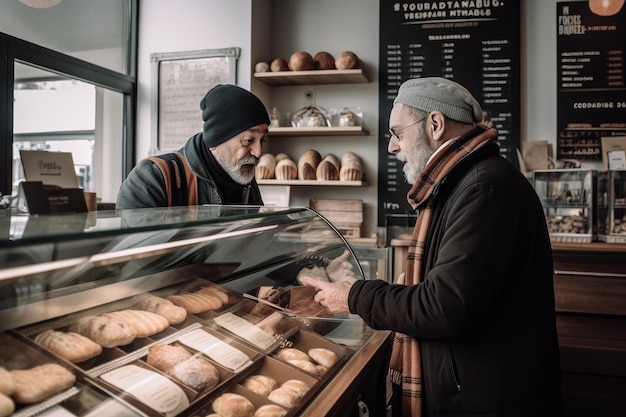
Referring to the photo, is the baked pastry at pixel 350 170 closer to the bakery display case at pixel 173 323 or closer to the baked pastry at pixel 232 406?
the bakery display case at pixel 173 323

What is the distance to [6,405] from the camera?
0.94m

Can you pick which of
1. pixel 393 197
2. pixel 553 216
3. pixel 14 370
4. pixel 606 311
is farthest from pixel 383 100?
pixel 14 370

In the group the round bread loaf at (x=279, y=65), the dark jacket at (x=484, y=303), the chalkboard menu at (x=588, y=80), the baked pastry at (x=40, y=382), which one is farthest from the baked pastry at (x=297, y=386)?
the chalkboard menu at (x=588, y=80)

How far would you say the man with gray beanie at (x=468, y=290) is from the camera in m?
1.42

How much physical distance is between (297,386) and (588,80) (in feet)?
11.4

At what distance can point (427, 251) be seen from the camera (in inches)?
64.3

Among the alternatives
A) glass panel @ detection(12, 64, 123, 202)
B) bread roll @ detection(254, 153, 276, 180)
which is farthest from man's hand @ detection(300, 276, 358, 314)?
bread roll @ detection(254, 153, 276, 180)

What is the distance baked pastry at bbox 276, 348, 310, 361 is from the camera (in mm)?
1562

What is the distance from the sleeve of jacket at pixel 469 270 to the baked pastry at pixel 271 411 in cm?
39

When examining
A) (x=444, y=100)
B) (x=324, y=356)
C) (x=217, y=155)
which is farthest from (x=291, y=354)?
(x=217, y=155)

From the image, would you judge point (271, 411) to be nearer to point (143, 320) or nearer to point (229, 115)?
point (143, 320)

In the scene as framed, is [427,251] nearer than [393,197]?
Yes

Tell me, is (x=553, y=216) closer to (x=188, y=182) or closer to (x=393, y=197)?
(x=393, y=197)

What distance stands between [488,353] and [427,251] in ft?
1.06
